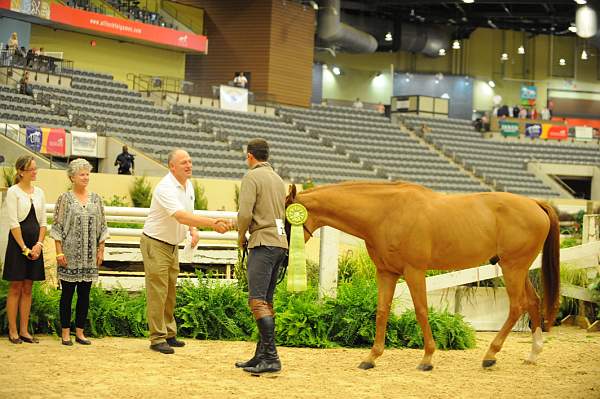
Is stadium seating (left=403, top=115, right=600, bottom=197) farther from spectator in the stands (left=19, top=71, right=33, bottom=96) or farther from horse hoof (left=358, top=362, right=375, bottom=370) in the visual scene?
horse hoof (left=358, top=362, right=375, bottom=370)

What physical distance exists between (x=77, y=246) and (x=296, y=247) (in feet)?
6.80

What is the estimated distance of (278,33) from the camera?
3925cm

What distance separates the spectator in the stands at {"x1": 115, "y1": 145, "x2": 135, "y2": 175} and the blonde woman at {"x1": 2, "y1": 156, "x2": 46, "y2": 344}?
15.9 m

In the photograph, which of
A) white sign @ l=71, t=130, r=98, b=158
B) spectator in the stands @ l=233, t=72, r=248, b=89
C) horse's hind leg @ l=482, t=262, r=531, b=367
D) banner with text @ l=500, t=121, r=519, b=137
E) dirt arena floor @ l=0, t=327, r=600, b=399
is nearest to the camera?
dirt arena floor @ l=0, t=327, r=600, b=399

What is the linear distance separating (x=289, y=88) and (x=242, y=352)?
31.7m

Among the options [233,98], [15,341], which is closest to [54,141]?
[233,98]

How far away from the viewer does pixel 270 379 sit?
24.5 feet

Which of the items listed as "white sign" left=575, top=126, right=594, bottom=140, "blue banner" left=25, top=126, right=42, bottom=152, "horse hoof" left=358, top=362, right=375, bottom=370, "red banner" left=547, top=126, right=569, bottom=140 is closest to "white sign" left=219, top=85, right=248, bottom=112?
"blue banner" left=25, top=126, right=42, bottom=152

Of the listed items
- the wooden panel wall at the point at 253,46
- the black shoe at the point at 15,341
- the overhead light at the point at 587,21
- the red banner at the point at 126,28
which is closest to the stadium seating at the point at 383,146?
the wooden panel wall at the point at 253,46

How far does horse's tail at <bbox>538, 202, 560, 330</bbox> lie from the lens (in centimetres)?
925

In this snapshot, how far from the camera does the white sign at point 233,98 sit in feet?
116

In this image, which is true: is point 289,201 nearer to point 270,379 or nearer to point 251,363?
point 251,363

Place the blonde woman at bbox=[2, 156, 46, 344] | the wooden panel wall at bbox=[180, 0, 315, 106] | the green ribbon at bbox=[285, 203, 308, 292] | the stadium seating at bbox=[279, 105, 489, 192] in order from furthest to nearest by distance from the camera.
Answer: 1. the wooden panel wall at bbox=[180, 0, 315, 106]
2. the stadium seating at bbox=[279, 105, 489, 192]
3. the blonde woman at bbox=[2, 156, 46, 344]
4. the green ribbon at bbox=[285, 203, 308, 292]

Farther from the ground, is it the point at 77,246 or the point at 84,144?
the point at 84,144
